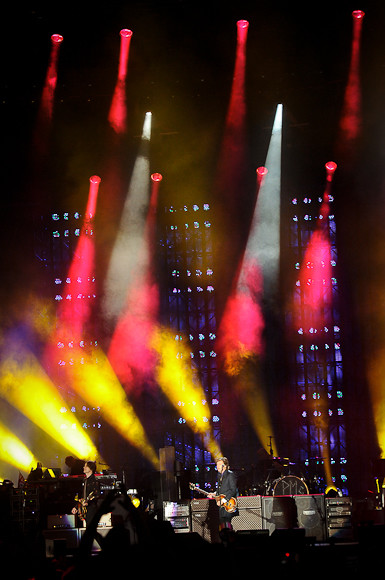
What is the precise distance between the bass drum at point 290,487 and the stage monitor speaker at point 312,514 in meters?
0.34

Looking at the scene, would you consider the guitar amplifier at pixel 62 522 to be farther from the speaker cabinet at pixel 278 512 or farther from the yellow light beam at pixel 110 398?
the yellow light beam at pixel 110 398

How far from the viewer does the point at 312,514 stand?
10508 mm

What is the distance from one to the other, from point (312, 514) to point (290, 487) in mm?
581

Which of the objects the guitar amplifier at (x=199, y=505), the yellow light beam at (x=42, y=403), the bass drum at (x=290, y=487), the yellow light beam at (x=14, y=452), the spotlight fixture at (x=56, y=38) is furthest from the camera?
the yellow light beam at (x=42, y=403)

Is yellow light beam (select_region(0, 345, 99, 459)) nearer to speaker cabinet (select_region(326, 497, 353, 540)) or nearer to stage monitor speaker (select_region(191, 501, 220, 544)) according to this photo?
stage monitor speaker (select_region(191, 501, 220, 544))

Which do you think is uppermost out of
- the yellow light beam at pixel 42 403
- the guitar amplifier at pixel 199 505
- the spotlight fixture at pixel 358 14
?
the spotlight fixture at pixel 358 14

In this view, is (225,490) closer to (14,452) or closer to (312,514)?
(312,514)

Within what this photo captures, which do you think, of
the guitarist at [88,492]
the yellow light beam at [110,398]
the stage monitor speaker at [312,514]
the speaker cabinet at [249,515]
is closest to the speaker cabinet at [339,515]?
the stage monitor speaker at [312,514]

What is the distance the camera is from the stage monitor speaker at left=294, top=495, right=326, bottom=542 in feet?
34.3

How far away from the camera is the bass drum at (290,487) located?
1091 centimetres

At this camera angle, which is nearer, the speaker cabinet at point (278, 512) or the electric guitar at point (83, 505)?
the electric guitar at point (83, 505)

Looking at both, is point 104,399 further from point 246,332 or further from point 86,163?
point 86,163

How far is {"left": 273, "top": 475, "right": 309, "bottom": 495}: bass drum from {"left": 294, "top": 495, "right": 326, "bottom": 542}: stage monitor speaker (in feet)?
1.11

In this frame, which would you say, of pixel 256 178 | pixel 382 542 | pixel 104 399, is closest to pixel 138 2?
pixel 256 178
